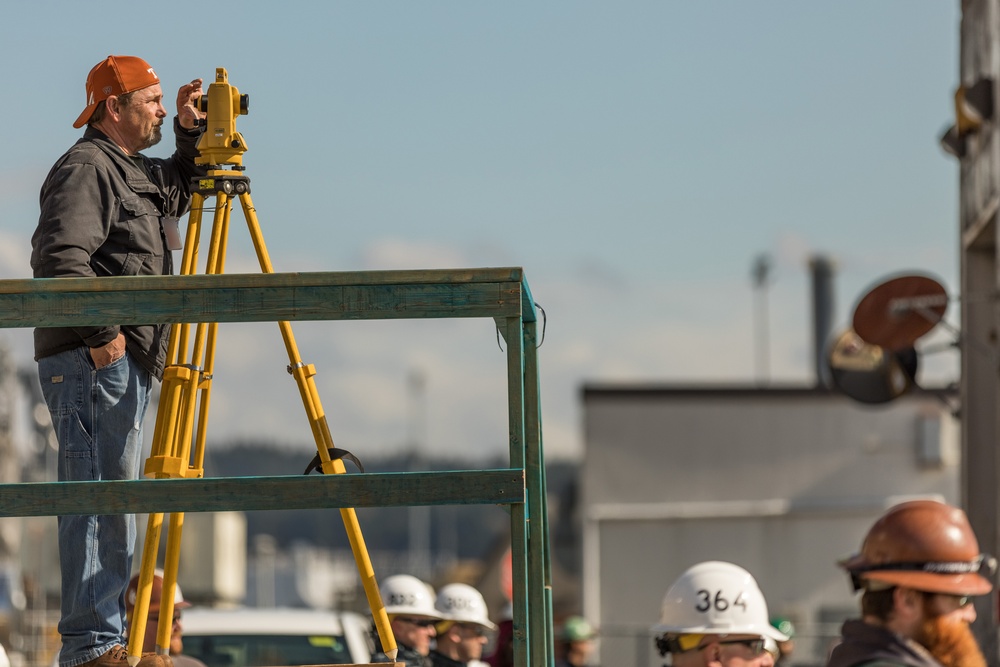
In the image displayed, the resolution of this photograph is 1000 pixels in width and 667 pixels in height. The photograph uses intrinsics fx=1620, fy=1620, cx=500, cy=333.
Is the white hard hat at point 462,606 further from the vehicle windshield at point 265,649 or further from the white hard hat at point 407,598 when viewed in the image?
the vehicle windshield at point 265,649

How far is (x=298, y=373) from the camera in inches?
198

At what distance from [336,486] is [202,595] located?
119ft

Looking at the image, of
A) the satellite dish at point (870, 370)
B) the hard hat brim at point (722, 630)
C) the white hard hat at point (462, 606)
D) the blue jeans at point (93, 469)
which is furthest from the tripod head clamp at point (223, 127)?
the satellite dish at point (870, 370)

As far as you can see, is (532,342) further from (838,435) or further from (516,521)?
(838,435)

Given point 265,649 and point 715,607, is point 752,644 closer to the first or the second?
point 715,607

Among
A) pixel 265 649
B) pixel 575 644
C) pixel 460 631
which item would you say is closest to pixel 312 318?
pixel 460 631

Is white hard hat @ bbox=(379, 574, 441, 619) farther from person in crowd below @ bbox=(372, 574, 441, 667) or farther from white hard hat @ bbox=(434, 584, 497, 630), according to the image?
white hard hat @ bbox=(434, 584, 497, 630)

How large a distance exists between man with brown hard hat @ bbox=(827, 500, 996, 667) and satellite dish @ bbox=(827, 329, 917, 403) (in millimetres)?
11072

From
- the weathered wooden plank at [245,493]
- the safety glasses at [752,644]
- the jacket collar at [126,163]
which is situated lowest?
the safety glasses at [752,644]

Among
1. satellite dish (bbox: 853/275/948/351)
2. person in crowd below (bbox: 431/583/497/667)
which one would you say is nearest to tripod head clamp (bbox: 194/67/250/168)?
person in crowd below (bbox: 431/583/497/667)

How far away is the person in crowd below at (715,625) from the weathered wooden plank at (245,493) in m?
1.50

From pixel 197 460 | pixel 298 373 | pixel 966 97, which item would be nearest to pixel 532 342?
pixel 298 373

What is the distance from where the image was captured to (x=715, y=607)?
5629 millimetres

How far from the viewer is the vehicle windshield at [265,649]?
956cm
